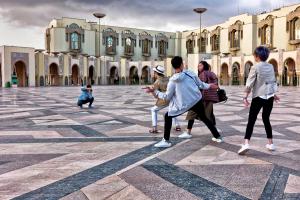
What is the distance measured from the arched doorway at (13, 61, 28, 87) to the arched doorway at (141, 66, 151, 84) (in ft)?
72.7

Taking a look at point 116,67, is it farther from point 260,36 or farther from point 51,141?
point 51,141

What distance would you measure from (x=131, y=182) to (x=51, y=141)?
2744mm

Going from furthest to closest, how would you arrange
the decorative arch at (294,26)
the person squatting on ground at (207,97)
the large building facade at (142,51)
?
1. the decorative arch at (294,26)
2. the large building facade at (142,51)
3. the person squatting on ground at (207,97)

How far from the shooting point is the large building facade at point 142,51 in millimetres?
47344

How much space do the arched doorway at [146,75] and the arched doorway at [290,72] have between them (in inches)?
966

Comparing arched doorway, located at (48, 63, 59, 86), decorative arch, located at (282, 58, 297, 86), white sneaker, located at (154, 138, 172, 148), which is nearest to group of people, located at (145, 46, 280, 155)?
white sneaker, located at (154, 138, 172, 148)

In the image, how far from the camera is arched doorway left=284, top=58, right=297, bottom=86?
45294 millimetres

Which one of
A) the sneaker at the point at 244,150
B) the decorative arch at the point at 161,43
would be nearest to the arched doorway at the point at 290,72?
the decorative arch at the point at 161,43

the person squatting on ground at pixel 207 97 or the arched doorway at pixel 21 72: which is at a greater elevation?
the arched doorway at pixel 21 72

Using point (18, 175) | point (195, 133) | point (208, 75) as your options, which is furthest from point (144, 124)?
point (18, 175)

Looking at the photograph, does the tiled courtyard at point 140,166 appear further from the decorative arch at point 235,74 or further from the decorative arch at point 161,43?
the decorative arch at point 161,43

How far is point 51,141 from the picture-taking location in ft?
20.1

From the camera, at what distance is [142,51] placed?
71.9 m

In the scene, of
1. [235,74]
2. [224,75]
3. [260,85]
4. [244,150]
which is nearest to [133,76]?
[224,75]
